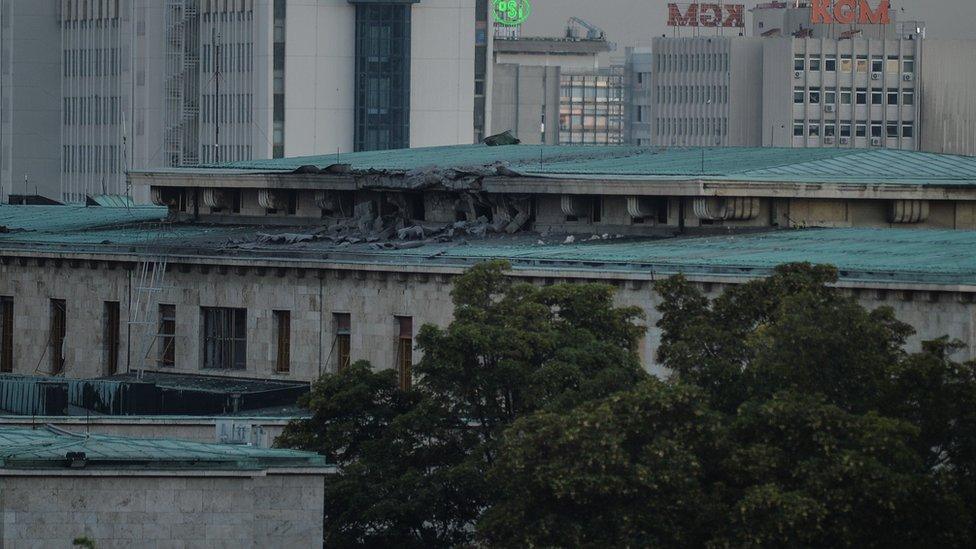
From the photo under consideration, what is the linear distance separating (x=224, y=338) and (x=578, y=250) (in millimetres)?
15313

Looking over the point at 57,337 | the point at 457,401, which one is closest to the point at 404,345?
the point at 57,337

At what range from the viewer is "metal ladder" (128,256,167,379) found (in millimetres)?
97062

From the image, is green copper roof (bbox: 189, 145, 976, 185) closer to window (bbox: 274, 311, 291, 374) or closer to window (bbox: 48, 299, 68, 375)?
window (bbox: 274, 311, 291, 374)

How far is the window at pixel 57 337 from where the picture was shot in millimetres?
102375

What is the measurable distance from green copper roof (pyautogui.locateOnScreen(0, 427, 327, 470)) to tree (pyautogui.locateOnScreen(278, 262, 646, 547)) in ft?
8.80

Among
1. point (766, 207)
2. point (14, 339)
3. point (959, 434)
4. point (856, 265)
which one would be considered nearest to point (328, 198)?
point (14, 339)

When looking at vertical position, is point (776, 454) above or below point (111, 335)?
above

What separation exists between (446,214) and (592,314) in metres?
32.2

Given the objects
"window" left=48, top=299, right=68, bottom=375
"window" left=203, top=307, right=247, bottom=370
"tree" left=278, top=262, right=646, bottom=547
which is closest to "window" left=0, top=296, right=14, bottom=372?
"window" left=48, top=299, right=68, bottom=375

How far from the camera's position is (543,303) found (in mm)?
69125

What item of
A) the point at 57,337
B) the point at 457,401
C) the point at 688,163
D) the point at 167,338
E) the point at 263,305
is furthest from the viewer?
the point at 57,337

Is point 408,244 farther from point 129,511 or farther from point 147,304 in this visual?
point 129,511

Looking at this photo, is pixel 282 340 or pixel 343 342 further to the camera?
pixel 282 340

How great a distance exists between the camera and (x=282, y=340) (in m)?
93.8
